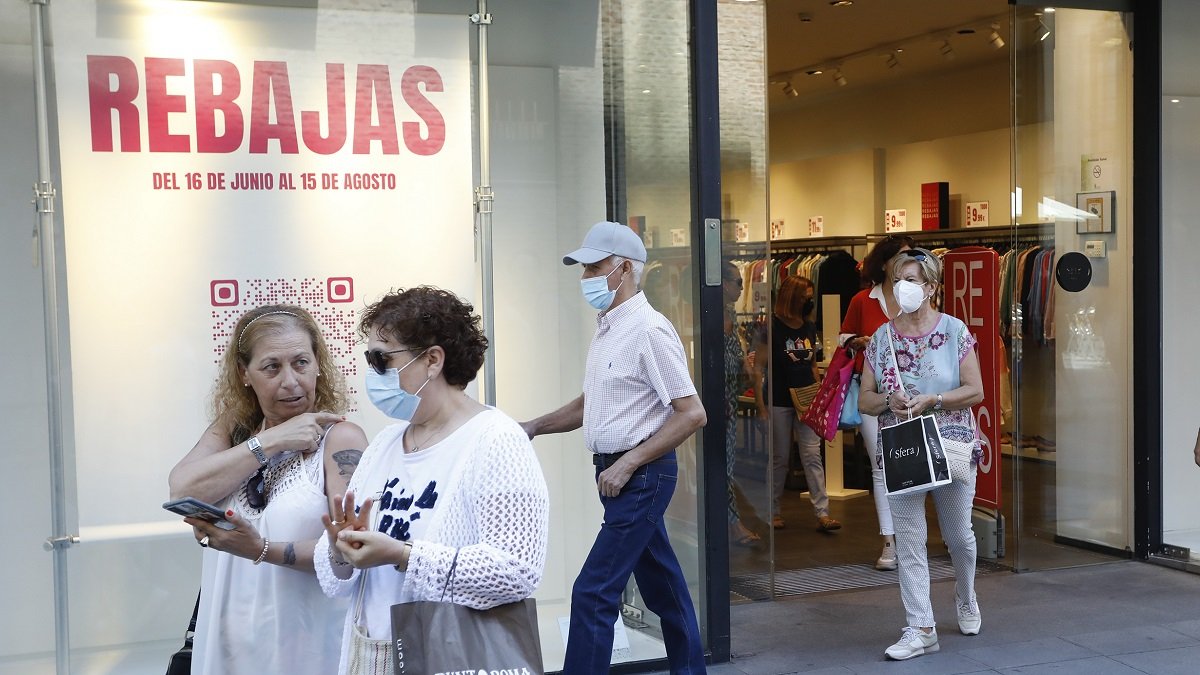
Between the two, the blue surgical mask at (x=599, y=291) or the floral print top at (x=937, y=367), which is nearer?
the blue surgical mask at (x=599, y=291)

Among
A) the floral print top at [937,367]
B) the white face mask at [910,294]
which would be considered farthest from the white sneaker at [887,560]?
the white face mask at [910,294]

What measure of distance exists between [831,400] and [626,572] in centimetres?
288

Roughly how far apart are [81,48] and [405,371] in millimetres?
2560

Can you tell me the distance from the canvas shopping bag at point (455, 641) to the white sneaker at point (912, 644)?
123 inches

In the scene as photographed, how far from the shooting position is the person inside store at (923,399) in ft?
16.6

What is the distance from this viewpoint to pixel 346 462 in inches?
112

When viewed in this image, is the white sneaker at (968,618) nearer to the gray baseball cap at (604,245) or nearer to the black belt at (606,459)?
the black belt at (606,459)

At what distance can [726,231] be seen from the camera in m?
5.83

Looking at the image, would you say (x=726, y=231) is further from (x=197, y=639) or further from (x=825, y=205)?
(x=825, y=205)

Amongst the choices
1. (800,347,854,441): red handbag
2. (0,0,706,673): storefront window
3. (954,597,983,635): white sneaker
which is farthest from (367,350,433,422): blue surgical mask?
(800,347,854,441): red handbag

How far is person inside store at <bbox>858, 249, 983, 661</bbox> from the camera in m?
5.05

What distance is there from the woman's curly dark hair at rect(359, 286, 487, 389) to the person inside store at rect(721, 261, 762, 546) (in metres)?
3.03

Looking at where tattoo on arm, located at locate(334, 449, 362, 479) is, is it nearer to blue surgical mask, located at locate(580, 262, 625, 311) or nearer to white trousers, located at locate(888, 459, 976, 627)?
blue surgical mask, located at locate(580, 262, 625, 311)

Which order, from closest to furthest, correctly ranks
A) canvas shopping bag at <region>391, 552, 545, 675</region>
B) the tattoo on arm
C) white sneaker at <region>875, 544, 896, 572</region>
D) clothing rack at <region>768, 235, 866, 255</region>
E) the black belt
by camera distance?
canvas shopping bag at <region>391, 552, 545, 675</region> → the tattoo on arm → the black belt → white sneaker at <region>875, 544, 896, 572</region> → clothing rack at <region>768, 235, 866, 255</region>
